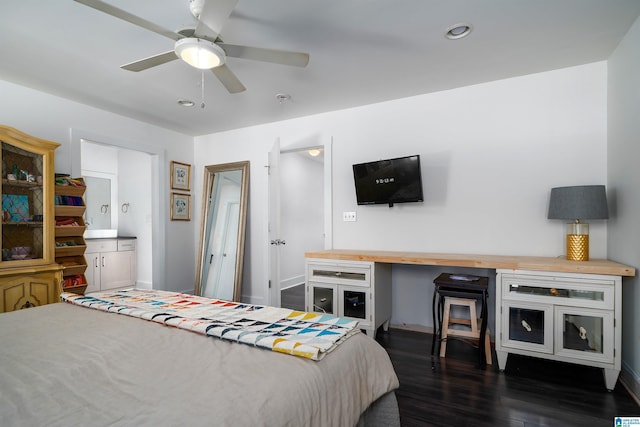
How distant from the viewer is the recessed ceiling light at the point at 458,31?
2264 millimetres

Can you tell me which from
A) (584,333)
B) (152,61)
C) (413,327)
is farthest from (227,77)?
(584,333)

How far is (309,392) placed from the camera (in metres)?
1.05

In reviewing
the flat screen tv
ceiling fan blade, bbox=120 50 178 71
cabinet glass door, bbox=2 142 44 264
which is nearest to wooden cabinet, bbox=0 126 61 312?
cabinet glass door, bbox=2 142 44 264

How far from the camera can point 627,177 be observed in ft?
7.74

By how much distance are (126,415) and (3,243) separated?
10.1 ft

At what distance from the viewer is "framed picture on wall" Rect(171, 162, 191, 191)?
15.6ft

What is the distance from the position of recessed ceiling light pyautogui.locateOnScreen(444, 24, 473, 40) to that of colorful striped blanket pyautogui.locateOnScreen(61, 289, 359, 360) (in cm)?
209

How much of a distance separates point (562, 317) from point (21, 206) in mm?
4637

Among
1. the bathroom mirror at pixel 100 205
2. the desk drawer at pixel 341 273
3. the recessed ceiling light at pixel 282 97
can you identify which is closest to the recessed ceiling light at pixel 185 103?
the recessed ceiling light at pixel 282 97

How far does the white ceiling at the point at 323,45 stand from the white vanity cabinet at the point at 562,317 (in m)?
1.74

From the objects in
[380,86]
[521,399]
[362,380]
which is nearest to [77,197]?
[380,86]

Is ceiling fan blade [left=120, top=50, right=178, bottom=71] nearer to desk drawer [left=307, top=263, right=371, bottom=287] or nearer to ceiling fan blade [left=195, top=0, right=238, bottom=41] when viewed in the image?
ceiling fan blade [left=195, top=0, right=238, bottom=41]

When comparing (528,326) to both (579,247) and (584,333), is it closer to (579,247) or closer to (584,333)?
(584,333)

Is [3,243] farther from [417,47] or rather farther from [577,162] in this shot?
[577,162]
